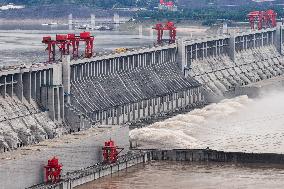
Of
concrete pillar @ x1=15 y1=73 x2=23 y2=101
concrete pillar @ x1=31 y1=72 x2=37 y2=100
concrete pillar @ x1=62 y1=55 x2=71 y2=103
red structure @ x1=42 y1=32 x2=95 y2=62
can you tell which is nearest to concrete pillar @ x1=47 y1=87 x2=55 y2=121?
concrete pillar @ x1=31 y1=72 x2=37 y2=100

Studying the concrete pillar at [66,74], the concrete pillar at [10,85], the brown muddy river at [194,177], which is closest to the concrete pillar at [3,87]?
the concrete pillar at [10,85]

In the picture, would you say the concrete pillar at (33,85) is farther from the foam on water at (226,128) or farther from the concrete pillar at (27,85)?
the foam on water at (226,128)

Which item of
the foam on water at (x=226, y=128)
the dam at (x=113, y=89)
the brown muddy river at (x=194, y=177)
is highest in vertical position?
the dam at (x=113, y=89)

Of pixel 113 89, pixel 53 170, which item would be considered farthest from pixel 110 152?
pixel 113 89

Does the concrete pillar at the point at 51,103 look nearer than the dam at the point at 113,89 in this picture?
No

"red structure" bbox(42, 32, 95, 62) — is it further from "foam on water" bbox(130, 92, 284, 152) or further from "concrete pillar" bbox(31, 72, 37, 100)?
"foam on water" bbox(130, 92, 284, 152)

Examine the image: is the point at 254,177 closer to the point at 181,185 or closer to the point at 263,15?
the point at 181,185
